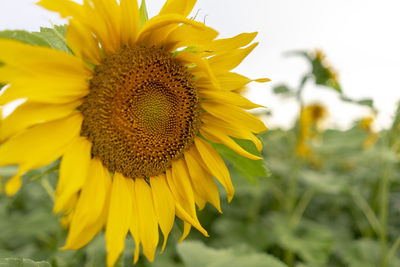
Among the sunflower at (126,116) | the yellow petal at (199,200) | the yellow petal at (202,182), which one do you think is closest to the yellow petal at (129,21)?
the sunflower at (126,116)

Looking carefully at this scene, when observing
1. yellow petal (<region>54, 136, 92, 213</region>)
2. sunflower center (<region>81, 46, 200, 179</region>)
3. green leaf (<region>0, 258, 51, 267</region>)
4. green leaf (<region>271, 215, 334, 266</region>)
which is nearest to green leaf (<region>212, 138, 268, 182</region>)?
sunflower center (<region>81, 46, 200, 179</region>)

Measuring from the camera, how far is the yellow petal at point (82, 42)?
846mm

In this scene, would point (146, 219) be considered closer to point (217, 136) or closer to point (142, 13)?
point (217, 136)

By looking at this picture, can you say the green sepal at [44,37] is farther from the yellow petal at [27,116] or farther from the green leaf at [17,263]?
the green leaf at [17,263]

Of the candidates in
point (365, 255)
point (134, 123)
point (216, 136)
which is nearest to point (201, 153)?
point (216, 136)

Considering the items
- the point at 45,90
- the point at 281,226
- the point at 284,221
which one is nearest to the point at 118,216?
Result: the point at 45,90

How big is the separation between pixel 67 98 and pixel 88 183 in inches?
9.7

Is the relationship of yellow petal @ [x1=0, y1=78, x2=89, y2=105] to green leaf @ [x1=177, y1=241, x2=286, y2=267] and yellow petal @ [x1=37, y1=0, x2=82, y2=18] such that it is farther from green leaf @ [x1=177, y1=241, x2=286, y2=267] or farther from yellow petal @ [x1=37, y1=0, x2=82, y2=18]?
green leaf @ [x1=177, y1=241, x2=286, y2=267]

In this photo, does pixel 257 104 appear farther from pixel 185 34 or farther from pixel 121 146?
pixel 121 146

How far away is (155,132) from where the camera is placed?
1162 mm

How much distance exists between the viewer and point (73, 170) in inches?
34.5

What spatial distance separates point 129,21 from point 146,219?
23.7 inches

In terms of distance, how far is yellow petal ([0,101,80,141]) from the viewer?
77 cm

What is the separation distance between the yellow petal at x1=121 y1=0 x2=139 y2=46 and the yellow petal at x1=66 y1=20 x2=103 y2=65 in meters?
0.09
